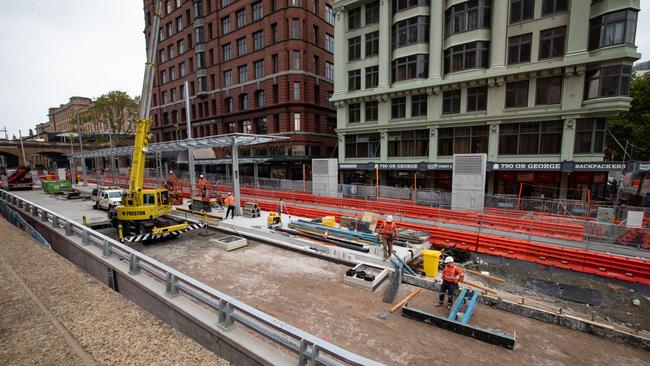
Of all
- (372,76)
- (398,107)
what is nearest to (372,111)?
(398,107)

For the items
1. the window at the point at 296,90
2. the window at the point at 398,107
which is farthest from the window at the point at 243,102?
the window at the point at 398,107

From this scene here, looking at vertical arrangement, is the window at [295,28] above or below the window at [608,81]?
above

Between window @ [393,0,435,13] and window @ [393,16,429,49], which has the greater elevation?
window @ [393,0,435,13]

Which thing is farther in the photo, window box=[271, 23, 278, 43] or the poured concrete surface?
window box=[271, 23, 278, 43]

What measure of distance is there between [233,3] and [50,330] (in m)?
43.5

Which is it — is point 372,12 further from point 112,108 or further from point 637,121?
point 112,108

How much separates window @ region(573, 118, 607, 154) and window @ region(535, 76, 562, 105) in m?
2.24

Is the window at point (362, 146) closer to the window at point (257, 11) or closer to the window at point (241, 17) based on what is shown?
the window at point (257, 11)

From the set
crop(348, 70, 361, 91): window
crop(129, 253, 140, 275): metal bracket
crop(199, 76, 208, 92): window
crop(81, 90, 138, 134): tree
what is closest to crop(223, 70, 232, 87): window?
crop(199, 76, 208, 92): window

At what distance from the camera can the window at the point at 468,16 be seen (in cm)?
2227

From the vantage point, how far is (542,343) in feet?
21.9

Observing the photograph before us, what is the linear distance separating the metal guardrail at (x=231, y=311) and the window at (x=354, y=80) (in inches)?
995

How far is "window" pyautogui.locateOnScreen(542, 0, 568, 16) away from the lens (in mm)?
20092

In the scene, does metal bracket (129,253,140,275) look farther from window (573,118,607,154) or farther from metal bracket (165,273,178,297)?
window (573,118,607,154)
